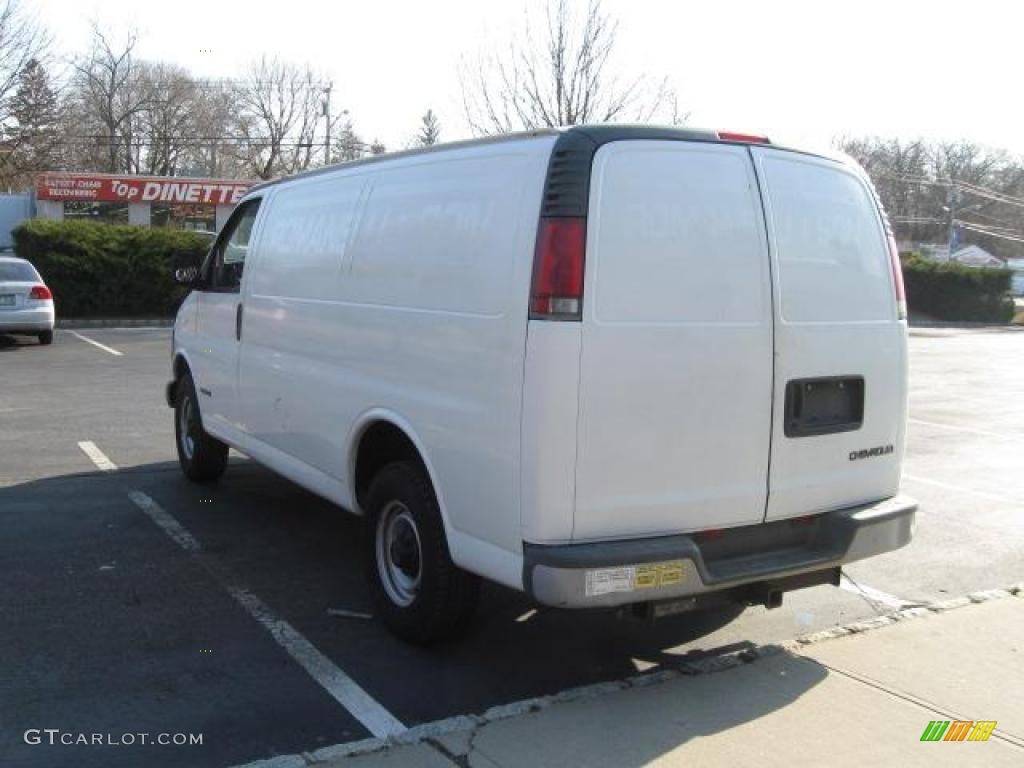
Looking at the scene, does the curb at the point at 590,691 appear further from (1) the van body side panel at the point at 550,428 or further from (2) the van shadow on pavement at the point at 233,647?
(1) the van body side panel at the point at 550,428

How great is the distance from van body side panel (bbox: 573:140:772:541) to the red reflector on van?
0.05 meters

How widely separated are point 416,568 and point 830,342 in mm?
2100

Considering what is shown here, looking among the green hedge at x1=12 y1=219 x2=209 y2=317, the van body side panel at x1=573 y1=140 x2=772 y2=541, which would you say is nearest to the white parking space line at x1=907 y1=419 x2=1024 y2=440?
the van body side panel at x1=573 y1=140 x2=772 y2=541

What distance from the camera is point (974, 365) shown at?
19.7 metres

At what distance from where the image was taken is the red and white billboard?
36.4m

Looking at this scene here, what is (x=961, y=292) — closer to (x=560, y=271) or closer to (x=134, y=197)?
(x=134, y=197)

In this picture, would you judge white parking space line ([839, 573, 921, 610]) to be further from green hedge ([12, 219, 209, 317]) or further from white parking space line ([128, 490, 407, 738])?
green hedge ([12, 219, 209, 317])

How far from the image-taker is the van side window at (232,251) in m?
6.41

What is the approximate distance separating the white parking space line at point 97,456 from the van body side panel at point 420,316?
2813 mm

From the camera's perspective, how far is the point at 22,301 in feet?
55.2

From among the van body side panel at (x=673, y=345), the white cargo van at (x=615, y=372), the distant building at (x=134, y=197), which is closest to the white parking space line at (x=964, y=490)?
the white cargo van at (x=615, y=372)

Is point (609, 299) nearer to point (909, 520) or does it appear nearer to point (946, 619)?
point (909, 520)

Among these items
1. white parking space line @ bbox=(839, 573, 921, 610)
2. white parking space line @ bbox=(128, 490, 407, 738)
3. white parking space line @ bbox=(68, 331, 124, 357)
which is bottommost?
white parking space line @ bbox=(128, 490, 407, 738)

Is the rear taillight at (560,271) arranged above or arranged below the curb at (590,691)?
above
